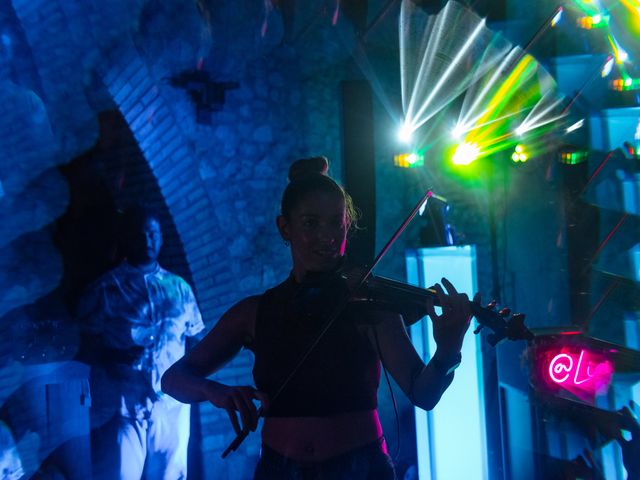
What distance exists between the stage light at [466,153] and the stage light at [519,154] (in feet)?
0.95

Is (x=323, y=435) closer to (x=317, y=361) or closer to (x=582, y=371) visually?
(x=317, y=361)

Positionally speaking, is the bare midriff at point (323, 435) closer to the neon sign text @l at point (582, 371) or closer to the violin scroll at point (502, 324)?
the violin scroll at point (502, 324)

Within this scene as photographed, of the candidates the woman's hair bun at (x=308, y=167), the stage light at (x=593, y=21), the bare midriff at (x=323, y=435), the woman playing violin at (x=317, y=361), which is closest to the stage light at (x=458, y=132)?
the stage light at (x=593, y=21)

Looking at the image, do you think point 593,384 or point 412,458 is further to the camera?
point 412,458

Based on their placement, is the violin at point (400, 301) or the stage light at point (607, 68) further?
the stage light at point (607, 68)

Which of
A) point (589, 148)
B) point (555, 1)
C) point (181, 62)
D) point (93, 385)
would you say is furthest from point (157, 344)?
point (555, 1)

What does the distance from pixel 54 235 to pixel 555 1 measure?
3.97m

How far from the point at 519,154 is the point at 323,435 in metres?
3.42

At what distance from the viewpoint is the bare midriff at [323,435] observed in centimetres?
153

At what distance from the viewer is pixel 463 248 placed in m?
3.56

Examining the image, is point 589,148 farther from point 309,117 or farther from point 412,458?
point 412,458

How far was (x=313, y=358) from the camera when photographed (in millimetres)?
1586

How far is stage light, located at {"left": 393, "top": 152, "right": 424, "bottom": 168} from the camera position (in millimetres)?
4277

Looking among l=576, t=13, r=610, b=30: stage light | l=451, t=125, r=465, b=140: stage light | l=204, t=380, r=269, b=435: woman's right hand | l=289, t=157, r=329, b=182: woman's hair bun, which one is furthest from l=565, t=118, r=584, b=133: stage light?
l=204, t=380, r=269, b=435: woman's right hand
